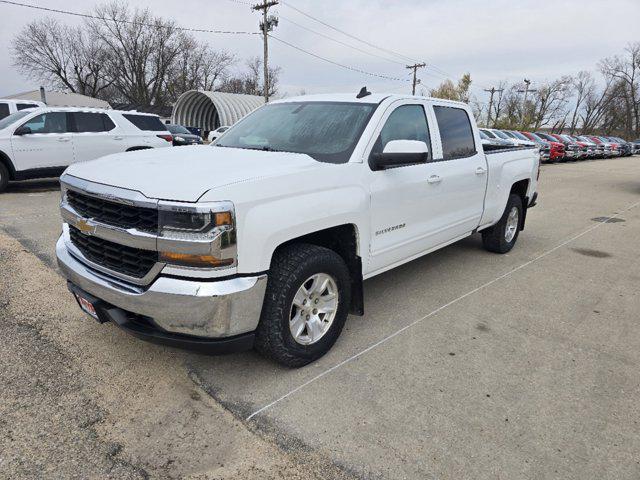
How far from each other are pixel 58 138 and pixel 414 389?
32.6 ft

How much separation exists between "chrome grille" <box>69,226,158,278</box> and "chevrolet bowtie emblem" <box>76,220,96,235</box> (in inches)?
2.4

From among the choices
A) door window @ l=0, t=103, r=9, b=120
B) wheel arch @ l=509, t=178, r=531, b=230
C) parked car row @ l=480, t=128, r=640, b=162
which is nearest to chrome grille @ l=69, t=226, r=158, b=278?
wheel arch @ l=509, t=178, r=531, b=230

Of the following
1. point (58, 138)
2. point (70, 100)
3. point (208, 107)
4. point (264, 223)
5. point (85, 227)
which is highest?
point (70, 100)

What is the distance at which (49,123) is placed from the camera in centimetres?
979

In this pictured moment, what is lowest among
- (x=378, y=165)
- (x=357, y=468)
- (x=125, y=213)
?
(x=357, y=468)

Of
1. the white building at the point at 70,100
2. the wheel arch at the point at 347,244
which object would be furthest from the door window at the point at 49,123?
the white building at the point at 70,100

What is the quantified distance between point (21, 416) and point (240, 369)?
4.14 feet

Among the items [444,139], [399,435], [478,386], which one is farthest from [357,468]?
[444,139]

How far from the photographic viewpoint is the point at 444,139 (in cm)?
437

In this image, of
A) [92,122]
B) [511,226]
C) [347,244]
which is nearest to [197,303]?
[347,244]

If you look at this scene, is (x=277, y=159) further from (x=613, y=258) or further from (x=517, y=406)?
(x=613, y=258)

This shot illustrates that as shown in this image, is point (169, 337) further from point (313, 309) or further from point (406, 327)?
point (406, 327)

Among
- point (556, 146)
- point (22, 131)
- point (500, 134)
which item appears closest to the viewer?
point (22, 131)

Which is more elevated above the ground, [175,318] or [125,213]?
[125,213]
